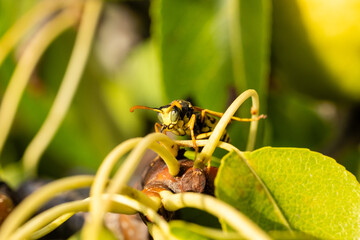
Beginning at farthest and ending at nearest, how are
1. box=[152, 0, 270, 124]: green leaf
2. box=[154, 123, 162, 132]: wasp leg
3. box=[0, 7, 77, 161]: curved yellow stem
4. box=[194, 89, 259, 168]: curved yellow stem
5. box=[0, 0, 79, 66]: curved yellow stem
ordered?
box=[0, 0, 79, 66]: curved yellow stem < box=[0, 7, 77, 161]: curved yellow stem < box=[152, 0, 270, 124]: green leaf < box=[154, 123, 162, 132]: wasp leg < box=[194, 89, 259, 168]: curved yellow stem

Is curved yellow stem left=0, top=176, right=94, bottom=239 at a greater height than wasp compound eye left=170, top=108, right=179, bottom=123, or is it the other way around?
wasp compound eye left=170, top=108, right=179, bottom=123

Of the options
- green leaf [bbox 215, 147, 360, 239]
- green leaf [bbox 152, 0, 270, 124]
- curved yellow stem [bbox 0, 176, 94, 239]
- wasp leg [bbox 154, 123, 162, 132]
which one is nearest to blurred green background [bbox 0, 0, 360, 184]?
green leaf [bbox 152, 0, 270, 124]

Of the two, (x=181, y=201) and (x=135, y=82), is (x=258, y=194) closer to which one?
(x=181, y=201)

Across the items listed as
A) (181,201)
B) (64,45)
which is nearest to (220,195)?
(181,201)

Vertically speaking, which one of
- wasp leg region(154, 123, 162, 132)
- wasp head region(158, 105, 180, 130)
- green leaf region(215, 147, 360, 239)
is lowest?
green leaf region(215, 147, 360, 239)

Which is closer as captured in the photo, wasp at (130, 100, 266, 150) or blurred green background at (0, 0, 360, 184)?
wasp at (130, 100, 266, 150)

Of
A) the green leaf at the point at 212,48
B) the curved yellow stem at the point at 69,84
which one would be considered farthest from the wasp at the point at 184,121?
the curved yellow stem at the point at 69,84

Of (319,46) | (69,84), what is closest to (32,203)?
(319,46)

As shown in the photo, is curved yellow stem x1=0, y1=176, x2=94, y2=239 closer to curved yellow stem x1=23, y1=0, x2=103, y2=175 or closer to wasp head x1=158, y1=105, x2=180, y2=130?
wasp head x1=158, y1=105, x2=180, y2=130
